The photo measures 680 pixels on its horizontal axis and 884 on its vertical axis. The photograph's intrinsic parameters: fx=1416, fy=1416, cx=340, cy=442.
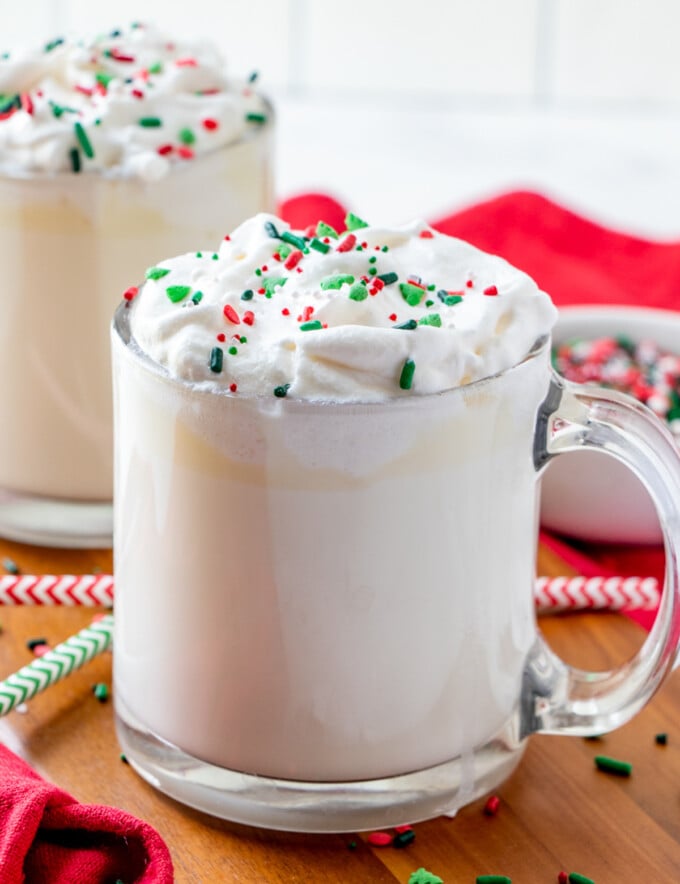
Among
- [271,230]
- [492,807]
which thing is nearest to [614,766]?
[492,807]

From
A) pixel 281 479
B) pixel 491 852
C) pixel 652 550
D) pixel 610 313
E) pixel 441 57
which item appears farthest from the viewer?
pixel 441 57

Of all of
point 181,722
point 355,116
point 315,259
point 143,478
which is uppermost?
point 315,259

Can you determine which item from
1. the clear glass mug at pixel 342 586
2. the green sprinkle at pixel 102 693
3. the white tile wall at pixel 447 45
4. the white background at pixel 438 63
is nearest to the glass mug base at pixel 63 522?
the green sprinkle at pixel 102 693

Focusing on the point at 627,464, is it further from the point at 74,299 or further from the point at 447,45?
the point at 447,45

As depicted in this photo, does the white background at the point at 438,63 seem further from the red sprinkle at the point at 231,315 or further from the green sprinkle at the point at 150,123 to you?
the red sprinkle at the point at 231,315

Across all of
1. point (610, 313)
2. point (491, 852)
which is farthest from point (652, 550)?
point (491, 852)

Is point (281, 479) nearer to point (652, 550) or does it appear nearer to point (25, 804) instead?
point (25, 804)
